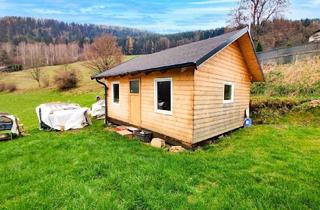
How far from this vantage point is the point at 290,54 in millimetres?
16828

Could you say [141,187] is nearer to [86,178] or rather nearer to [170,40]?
[86,178]

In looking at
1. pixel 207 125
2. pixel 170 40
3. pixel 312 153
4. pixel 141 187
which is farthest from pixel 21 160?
pixel 170 40

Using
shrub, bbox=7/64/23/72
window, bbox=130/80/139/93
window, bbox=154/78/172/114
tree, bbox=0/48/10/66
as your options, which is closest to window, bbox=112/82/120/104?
window, bbox=130/80/139/93

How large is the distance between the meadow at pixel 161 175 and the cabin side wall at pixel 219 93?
0.72m

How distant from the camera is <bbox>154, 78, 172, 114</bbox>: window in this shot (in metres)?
6.73

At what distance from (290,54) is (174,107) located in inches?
604

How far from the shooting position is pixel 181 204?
10.6 feet

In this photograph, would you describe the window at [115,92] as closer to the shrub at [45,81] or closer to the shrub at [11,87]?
the shrub at [45,81]

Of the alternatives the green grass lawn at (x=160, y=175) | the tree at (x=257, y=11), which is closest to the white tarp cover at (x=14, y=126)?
the green grass lawn at (x=160, y=175)

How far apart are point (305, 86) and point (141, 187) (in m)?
12.6

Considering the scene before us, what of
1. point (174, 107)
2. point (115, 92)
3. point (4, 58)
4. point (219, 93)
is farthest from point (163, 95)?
point (4, 58)

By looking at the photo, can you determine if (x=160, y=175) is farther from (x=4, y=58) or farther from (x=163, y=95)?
(x=4, y=58)

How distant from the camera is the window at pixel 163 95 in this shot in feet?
22.1

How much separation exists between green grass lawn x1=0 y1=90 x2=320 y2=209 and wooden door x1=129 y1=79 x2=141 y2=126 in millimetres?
1840
